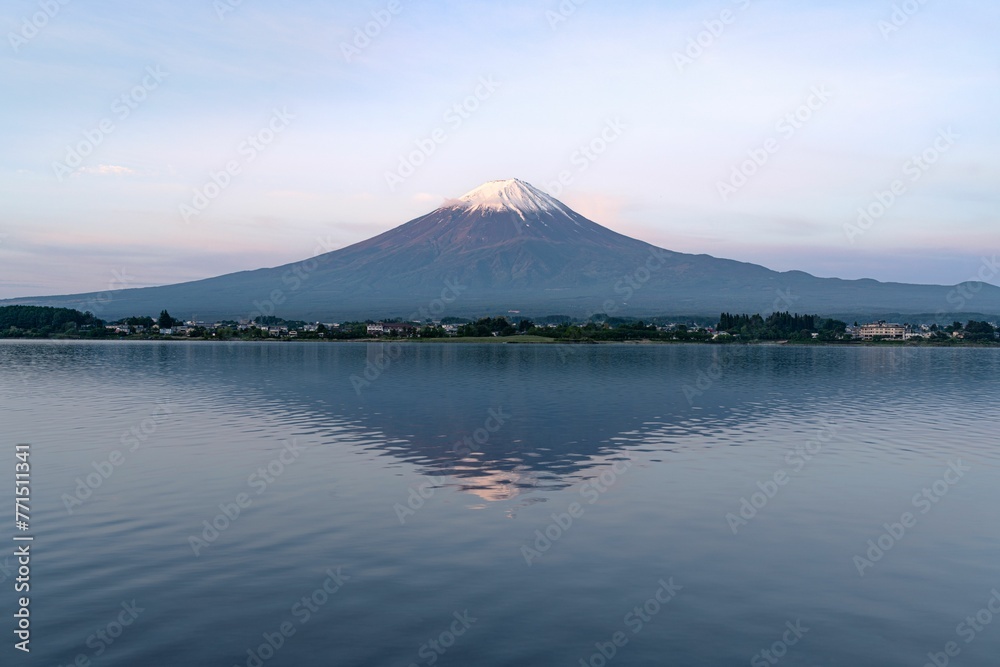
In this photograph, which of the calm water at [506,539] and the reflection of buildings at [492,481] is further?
the reflection of buildings at [492,481]

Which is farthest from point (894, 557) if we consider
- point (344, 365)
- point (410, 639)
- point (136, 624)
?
point (344, 365)

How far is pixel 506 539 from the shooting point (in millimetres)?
18656

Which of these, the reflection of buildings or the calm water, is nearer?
the calm water

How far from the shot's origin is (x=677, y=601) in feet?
48.4

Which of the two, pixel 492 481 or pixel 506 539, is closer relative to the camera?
pixel 506 539

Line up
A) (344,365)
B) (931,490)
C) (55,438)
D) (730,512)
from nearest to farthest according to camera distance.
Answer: (730,512), (931,490), (55,438), (344,365)

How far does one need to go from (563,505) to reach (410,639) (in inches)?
394

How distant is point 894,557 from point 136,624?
51.0 feet

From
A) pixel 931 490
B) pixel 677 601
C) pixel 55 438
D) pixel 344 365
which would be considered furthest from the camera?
pixel 344 365

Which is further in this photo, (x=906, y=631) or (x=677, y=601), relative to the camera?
(x=677, y=601)

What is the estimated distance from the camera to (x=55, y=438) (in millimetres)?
33781

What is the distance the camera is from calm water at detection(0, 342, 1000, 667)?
42.5 feet

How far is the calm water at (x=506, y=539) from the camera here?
12.9 m

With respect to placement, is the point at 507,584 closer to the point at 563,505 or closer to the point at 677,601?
the point at 677,601
